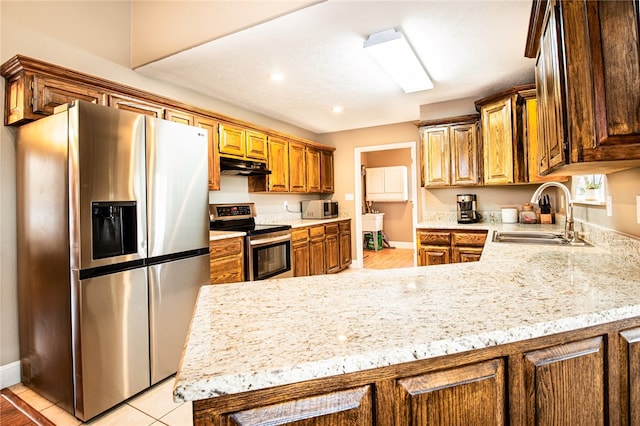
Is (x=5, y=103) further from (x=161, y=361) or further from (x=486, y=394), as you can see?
(x=486, y=394)

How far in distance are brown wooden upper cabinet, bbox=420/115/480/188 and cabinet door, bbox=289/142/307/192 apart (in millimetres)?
1804

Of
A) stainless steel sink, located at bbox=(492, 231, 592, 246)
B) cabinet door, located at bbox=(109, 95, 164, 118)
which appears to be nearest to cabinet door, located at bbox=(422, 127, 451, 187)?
stainless steel sink, located at bbox=(492, 231, 592, 246)

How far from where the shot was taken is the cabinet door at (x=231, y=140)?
3441 millimetres

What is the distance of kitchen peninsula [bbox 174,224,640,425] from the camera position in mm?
587

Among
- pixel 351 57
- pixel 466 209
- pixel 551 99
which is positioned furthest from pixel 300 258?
pixel 551 99

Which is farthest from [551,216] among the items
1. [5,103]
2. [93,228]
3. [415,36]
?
[5,103]

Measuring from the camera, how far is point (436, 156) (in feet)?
12.6

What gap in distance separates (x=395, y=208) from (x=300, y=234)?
4.39 meters

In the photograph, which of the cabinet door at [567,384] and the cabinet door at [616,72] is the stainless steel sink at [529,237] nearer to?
the cabinet door at [616,72]

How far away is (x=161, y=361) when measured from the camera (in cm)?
212

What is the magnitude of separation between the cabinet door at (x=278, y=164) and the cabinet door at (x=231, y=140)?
524mm

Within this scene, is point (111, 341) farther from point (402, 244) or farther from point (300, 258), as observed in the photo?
point (402, 244)

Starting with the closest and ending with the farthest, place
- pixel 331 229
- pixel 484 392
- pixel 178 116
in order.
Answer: pixel 484 392
pixel 178 116
pixel 331 229

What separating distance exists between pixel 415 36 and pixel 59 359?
3218 millimetres
